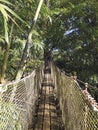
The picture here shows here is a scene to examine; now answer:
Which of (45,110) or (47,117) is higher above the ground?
(45,110)

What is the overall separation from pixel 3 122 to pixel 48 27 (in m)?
12.2

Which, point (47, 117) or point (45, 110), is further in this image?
point (45, 110)

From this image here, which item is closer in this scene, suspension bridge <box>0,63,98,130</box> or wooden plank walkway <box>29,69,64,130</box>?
suspension bridge <box>0,63,98,130</box>

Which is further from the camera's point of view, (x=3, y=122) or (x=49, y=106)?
(x=49, y=106)

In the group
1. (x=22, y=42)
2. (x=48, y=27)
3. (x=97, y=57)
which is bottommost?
(x=22, y=42)

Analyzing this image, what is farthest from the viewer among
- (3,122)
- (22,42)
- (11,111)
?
(22,42)

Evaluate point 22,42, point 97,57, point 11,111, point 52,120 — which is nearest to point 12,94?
point 11,111

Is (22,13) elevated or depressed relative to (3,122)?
elevated

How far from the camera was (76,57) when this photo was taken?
1435 centimetres

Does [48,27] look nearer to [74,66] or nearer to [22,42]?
[74,66]

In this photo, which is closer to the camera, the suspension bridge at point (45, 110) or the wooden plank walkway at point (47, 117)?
the suspension bridge at point (45, 110)

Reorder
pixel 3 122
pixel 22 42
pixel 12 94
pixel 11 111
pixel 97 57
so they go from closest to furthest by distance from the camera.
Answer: pixel 3 122, pixel 11 111, pixel 12 94, pixel 22 42, pixel 97 57

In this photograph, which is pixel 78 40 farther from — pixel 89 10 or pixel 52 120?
pixel 52 120

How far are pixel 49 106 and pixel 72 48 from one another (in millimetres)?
7597
